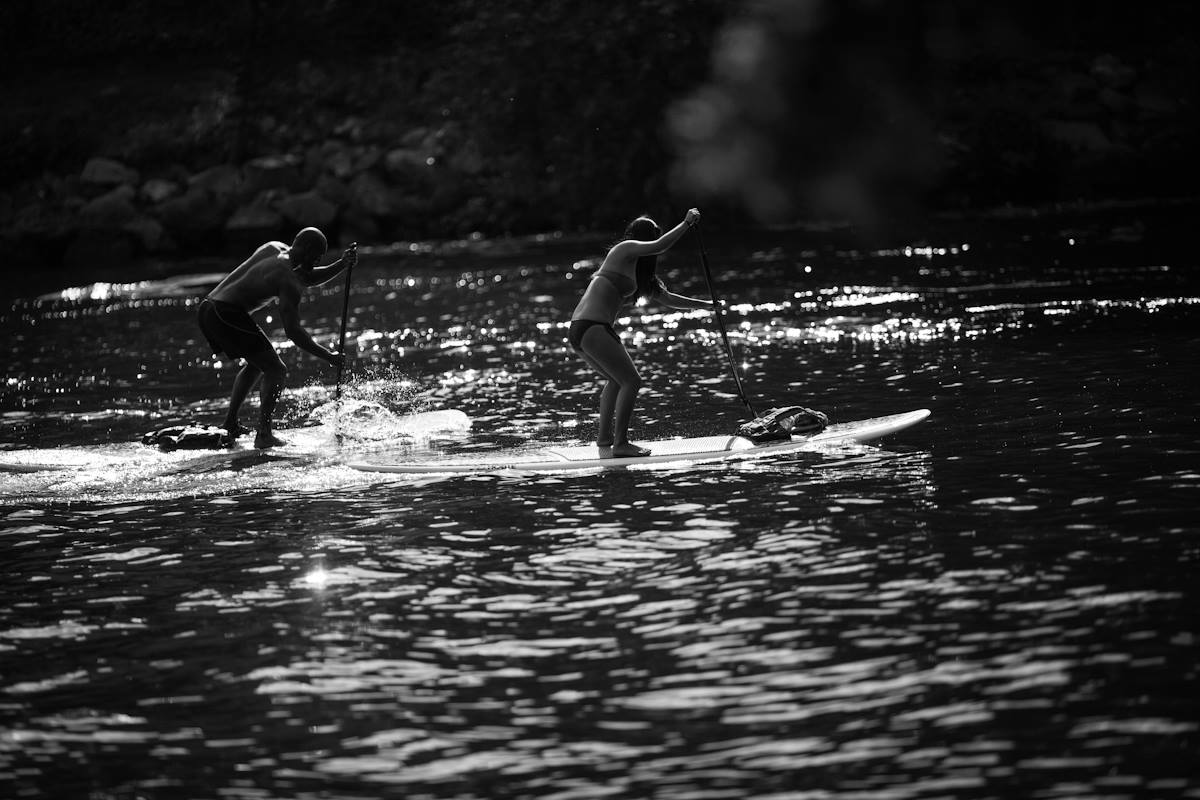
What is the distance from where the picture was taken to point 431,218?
42.1 m

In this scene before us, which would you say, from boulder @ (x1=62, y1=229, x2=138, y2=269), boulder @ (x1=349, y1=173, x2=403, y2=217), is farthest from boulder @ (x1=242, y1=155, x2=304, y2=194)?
boulder @ (x1=62, y1=229, x2=138, y2=269)

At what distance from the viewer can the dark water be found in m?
7.04

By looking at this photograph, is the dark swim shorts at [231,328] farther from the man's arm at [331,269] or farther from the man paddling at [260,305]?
the man's arm at [331,269]

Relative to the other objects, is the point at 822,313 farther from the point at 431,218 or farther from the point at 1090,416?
the point at 431,218

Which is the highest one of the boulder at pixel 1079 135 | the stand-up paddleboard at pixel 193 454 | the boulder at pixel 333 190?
the boulder at pixel 333 190

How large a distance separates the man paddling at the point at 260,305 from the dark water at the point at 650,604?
1251 millimetres

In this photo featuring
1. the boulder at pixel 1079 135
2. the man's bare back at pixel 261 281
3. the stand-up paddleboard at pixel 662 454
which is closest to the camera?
the stand-up paddleboard at pixel 662 454

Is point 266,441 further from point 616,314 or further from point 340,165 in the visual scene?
point 340,165

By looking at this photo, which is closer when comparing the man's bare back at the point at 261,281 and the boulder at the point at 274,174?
the man's bare back at the point at 261,281

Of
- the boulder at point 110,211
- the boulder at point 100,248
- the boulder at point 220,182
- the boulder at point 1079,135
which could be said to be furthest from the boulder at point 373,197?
the boulder at point 1079,135

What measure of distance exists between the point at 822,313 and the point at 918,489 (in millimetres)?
12399

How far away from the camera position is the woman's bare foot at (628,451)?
13719 millimetres

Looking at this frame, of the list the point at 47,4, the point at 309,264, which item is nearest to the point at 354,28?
the point at 47,4

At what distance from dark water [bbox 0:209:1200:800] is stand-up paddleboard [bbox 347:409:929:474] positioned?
0.31 metres
